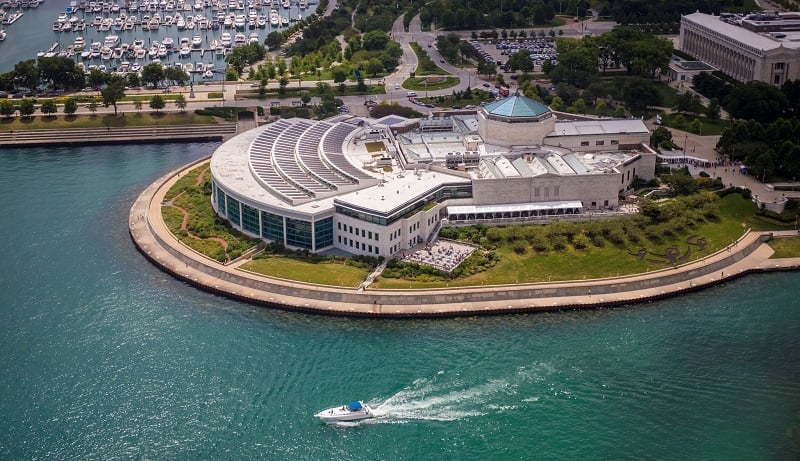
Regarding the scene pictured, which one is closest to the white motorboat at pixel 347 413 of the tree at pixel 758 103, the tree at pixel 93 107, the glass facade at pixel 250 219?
the glass facade at pixel 250 219

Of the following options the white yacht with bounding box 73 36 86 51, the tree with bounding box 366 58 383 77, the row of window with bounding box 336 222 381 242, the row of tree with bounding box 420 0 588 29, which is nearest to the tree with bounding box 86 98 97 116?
the tree with bounding box 366 58 383 77

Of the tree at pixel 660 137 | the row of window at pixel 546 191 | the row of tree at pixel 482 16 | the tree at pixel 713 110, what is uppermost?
the row of tree at pixel 482 16

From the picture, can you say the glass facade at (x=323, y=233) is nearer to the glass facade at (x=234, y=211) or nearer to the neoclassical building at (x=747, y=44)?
the glass facade at (x=234, y=211)

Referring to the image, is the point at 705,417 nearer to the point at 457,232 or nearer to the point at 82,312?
the point at 457,232

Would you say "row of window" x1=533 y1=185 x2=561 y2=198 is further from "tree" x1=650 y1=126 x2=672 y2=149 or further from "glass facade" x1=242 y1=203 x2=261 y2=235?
"glass facade" x1=242 y1=203 x2=261 y2=235

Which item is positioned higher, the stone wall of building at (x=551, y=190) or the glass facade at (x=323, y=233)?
the stone wall of building at (x=551, y=190)

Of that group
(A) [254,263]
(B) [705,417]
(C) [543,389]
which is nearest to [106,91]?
(A) [254,263]
